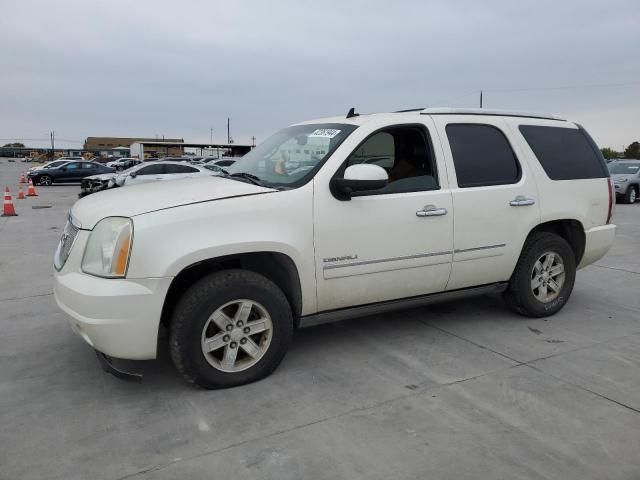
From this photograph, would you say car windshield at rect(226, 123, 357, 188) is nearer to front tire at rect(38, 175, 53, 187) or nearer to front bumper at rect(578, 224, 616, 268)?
front bumper at rect(578, 224, 616, 268)

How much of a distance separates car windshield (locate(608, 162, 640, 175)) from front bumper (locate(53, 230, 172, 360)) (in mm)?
19746

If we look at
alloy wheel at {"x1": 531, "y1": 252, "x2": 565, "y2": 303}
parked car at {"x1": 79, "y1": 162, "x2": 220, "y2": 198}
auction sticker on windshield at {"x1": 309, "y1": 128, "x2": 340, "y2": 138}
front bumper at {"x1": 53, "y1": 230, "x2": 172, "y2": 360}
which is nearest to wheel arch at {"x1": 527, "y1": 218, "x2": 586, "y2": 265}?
alloy wheel at {"x1": 531, "y1": 252, "x2": 565, "y2": 303}

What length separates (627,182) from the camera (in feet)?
59.6

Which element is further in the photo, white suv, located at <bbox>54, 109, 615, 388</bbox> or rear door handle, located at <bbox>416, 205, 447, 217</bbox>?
rear door handle, located at <bbox>416, 205, 447, 217</bbox>

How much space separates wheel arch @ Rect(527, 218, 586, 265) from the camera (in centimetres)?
517

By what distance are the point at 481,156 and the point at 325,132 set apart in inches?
54.6

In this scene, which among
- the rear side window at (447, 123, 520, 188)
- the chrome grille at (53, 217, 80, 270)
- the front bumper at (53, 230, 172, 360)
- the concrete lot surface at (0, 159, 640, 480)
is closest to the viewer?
the concrete lot surface at (0, 159, 640, 480)

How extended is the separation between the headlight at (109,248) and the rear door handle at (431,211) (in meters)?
2.11

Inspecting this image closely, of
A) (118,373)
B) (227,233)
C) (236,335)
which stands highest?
(227,233)

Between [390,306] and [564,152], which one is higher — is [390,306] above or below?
below

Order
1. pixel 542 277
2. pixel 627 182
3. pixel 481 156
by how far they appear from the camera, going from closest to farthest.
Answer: pixel 481 156 → pixel 542 277 → pixel 627 182

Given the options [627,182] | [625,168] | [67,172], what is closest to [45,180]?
[67,172]

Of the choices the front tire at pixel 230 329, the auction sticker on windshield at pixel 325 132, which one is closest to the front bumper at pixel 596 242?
the auction sticker on windshield at pixel 325 132

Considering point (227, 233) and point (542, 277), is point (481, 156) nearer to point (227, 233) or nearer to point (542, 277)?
point (542, 277)
